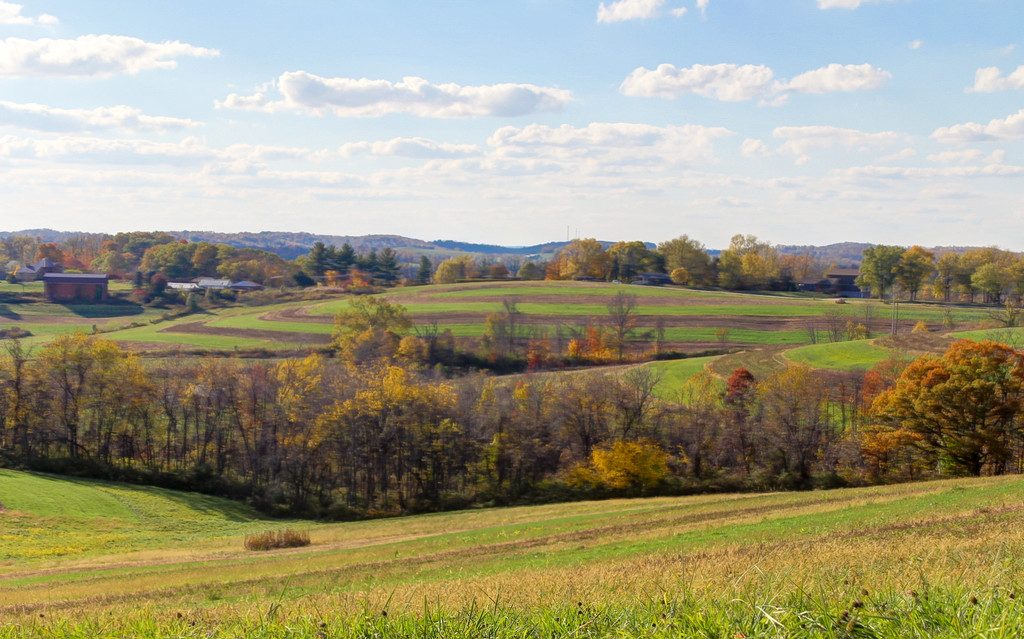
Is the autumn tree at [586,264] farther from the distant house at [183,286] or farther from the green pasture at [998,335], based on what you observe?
the green pasture at [998,335]

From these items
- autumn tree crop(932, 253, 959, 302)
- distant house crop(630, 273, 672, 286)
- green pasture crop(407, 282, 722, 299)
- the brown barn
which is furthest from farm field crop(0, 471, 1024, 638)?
autumn tree crop(932, 253, 959, 302)

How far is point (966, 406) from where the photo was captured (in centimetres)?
4906

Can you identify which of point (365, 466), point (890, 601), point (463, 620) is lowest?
point (365, 466)

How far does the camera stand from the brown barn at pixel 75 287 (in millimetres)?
129125

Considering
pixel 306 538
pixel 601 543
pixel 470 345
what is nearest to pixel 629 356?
pixel 470 345

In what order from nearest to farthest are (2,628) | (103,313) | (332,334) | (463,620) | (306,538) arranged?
(463,620) → (2,628) → (306,538) → (332,334) → (103,313)

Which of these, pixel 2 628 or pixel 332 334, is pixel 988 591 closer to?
pixel 2 628

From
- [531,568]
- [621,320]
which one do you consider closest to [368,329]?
[621,320]

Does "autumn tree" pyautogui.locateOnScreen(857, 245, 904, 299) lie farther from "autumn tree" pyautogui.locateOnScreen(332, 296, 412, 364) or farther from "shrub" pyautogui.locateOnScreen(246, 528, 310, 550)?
"shrub" pyautogui.locateOnScreen(246, 528, 310, 550)

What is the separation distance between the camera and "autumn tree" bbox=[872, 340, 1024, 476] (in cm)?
4844

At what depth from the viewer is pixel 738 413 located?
58.9m

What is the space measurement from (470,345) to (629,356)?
2133 centimetres

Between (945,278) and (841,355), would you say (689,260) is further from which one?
(841,355)

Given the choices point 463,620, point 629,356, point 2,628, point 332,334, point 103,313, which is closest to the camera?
point 463,620
